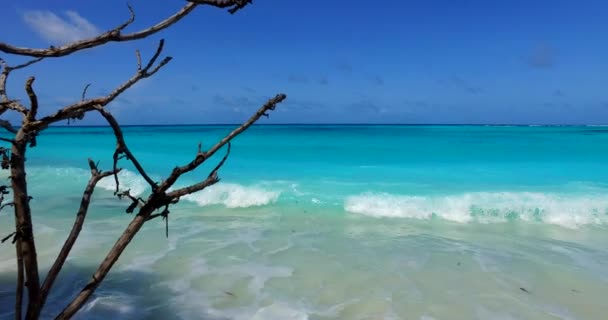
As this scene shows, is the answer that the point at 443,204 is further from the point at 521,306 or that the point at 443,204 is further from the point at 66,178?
the point at 66,178

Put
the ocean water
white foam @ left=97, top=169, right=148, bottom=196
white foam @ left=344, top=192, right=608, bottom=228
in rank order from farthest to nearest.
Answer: white foam @ left=97, top=169, right=148, bottom=196, white foam @ left=344, top=192, right=608, bottom=228, the ocean water

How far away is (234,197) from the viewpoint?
1078 centimetres

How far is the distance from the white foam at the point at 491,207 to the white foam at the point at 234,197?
6.82 feet

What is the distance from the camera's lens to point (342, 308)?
14.1 ft

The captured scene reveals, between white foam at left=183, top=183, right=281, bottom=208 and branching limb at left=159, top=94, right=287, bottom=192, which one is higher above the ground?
branching limb at left=159, top=94, right=287, bottom=192

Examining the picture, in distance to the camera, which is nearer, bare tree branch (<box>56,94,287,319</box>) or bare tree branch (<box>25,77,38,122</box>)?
bare tree branch (<box>25,77,38,122</box>)

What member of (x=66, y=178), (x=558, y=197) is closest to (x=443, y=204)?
(x=558, y=197)

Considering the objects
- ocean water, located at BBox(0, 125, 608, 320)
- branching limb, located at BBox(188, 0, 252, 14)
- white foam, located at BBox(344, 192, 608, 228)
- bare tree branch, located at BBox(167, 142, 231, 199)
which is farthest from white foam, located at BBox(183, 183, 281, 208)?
branching limb, located at BBox(188, 0, 252, 14)

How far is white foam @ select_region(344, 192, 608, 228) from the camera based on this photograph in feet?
29.5

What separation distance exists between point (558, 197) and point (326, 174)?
Result: 7674mm

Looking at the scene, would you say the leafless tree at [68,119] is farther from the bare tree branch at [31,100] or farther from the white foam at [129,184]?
the white foam at [129,184]

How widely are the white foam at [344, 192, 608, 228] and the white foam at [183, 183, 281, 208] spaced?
2080 mm

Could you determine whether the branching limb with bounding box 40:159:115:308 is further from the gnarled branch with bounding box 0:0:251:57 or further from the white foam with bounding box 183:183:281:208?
the white foam with bounding box 183:183:281:208

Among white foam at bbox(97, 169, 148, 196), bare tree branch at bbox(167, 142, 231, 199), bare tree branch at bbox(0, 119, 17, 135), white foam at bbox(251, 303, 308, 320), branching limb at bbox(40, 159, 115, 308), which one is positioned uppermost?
bare tree branch at bbox(0, 119, 17, 135)
